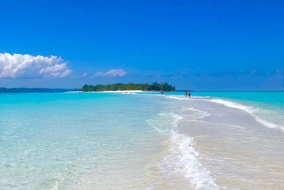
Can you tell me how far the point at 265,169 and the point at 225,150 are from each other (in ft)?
6.29

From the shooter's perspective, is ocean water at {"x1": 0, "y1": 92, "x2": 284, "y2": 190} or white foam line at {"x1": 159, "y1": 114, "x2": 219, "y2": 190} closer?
white foam line at {"x1": 159, "y1": 114, "x2": 219, "y2": 190}

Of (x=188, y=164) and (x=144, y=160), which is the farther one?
(x=144, y=160)

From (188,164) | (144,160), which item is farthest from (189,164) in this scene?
(144,160)

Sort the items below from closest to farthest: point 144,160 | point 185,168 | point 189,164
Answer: point 185,168
point 189,164
point 144,160

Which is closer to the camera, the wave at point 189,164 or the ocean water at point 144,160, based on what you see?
the wave at point 189,164

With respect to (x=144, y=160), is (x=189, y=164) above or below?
above

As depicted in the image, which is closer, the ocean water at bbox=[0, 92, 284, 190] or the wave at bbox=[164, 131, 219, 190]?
the wave at bbox=[164, 131, 219, 190]

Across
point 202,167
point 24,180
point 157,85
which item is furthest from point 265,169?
point 157,85

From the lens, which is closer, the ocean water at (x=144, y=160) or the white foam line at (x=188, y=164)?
the white foam line at (x=188, y=164)

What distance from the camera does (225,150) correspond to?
782 cm

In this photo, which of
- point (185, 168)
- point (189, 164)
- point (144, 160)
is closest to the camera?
point (185, 168)

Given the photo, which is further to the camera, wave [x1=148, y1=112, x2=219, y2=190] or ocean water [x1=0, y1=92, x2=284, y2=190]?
ocean water [x1=0, y1=92, x2=284, y2=190]

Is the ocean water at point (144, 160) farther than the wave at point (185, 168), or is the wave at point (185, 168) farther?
the ocean water at point (144, 160)

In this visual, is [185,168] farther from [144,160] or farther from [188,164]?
[144,160]
